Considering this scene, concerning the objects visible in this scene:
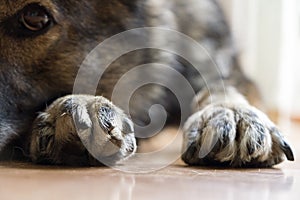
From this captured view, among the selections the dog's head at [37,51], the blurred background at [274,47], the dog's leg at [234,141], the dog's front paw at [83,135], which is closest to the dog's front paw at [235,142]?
the dog's leg at [234,141]

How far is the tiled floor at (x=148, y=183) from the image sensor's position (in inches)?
39.4

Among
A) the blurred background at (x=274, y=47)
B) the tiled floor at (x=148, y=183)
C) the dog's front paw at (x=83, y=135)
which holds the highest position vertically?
the blurred background at (x=274, y=47)

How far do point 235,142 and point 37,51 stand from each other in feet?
1.68

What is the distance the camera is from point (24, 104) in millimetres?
1441

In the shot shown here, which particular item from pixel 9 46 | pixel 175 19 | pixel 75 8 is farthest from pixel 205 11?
pixel 9 46

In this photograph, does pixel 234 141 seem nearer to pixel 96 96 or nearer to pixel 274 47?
pixel 96 96

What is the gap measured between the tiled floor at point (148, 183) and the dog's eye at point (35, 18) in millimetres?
354

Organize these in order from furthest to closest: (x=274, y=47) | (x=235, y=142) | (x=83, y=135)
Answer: (x=274, y=47), (x=235, y=142), (x=83, y=135)

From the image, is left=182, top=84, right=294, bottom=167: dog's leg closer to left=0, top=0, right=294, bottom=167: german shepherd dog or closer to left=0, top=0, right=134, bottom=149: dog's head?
left=0, top=0, right=294, bottom=167: german shepherd dog

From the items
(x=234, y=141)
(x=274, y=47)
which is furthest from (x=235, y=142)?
(x=274, y=47)

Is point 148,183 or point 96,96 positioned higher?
point 96,96

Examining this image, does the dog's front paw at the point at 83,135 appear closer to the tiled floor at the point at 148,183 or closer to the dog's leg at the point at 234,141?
the tiled floor at the point at 148,183

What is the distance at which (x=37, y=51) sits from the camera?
1.48 m

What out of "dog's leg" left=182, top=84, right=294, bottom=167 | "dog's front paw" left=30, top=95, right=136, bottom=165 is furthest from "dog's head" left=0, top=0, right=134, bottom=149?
"dog's leg" left=182, top=84, right=294, bottom=167
